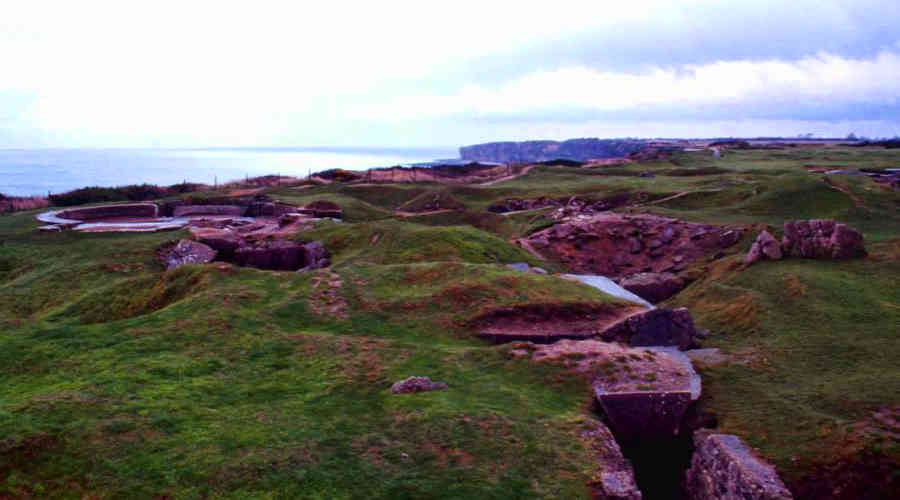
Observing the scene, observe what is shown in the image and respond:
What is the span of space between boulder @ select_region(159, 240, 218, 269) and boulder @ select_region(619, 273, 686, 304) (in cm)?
1549

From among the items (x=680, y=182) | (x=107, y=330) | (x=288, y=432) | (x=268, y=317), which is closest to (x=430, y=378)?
(x=288, y=432)

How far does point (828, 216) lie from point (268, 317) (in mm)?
27835

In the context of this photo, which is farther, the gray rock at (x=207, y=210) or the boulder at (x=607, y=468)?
the gray rock at (x=207, y=210)

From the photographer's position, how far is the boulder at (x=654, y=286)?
2214cm

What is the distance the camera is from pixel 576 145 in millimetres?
194500

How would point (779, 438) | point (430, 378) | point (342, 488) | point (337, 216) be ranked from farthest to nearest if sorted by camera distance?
point (337, 216)
point (430, 378)
point (779, 438)
point (342, 488)

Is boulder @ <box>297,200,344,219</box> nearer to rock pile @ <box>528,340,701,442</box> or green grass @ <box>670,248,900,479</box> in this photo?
green grass @ <box>670,248,900,479</box>

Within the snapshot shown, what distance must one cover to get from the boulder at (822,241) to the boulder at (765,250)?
386mm

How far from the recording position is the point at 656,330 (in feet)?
45.9

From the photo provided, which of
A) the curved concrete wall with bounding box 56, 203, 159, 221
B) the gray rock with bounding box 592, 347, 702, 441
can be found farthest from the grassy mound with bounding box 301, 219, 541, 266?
the curved concrete wall with bounding box 56, 203, 159, 221

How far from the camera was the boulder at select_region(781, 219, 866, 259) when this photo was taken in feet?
67.6

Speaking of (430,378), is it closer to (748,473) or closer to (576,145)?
(748,473)

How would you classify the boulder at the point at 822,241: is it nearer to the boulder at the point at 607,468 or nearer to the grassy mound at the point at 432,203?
the boulder at the point at 607,468

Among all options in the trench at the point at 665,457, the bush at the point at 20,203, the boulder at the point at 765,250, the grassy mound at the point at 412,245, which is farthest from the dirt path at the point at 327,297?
the bush at the point at 20,203
